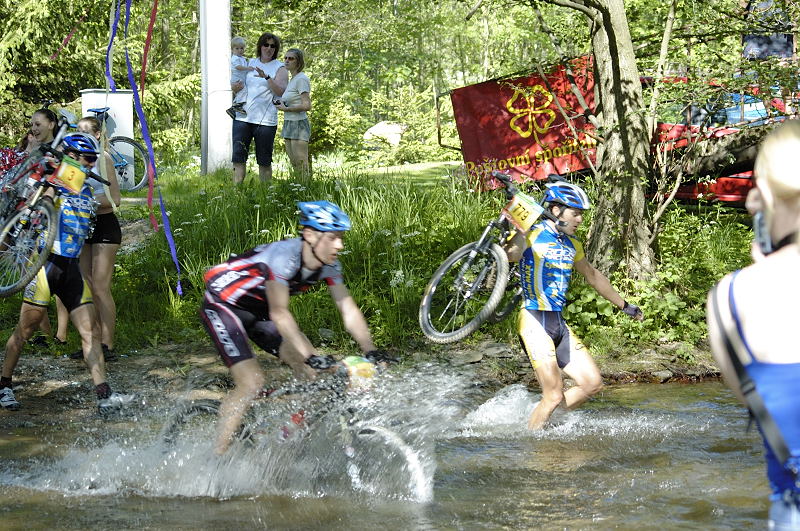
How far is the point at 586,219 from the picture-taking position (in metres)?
11.3

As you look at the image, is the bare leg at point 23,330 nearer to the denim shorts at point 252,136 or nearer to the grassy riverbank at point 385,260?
the grassy riverbank at point 385,260

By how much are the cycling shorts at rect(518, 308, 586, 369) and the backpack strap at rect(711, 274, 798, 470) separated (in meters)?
4.33

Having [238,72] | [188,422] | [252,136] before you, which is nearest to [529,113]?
[252,136]

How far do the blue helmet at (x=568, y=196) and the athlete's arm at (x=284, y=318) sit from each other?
2300 millimetres

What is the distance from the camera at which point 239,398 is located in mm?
5523

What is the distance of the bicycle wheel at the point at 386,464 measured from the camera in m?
5.59

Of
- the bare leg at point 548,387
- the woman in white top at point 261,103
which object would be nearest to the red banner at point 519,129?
the woman in white top at point 261,103

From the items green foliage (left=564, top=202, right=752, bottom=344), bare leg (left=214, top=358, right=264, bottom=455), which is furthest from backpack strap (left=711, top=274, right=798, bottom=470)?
green foliage (left=564, top=202, right=752, bottom=344)

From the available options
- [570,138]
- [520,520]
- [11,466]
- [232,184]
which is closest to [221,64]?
[232,184]

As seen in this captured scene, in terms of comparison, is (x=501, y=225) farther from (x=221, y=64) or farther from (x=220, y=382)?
(x=221, y=64)

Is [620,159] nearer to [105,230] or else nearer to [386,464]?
[105,230]

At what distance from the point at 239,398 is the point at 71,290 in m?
2.28

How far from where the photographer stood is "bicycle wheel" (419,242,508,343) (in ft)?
25.9

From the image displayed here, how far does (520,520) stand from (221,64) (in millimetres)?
9426
